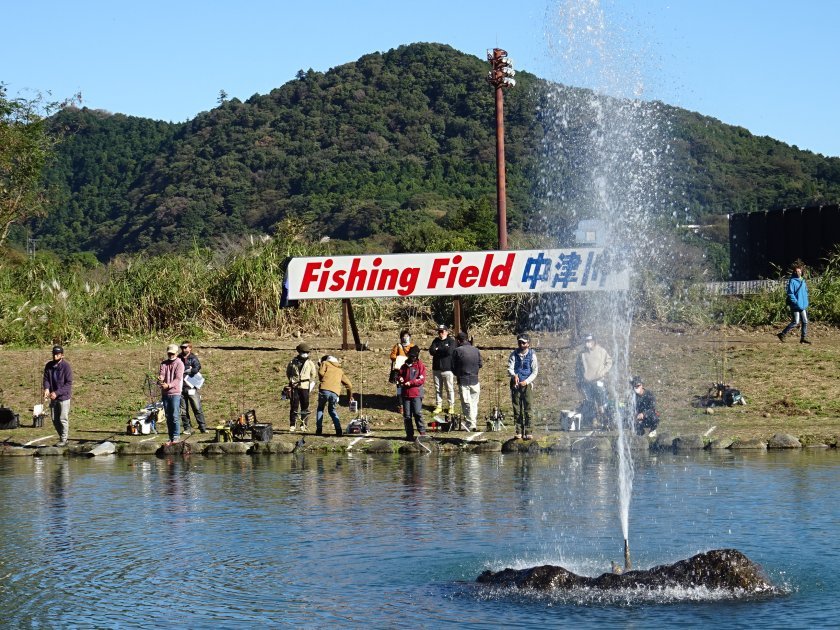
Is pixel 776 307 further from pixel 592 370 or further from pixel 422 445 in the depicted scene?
pixel 422 445

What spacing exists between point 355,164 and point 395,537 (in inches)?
4303

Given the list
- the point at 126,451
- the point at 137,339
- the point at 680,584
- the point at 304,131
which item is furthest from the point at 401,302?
the point at 304,131

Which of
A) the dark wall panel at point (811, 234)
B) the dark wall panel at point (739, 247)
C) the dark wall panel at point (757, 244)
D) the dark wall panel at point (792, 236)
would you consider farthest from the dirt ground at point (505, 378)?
the dark wall panel at point (739, 247)

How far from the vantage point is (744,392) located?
28.5m

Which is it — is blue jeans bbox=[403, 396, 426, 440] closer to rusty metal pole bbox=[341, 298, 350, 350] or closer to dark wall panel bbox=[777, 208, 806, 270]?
rusty metal pole bbox=[341, 298, 350, 350]

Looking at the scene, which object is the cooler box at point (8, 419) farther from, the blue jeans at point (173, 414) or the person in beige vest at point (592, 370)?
the person in beige vest at point (592, 370)

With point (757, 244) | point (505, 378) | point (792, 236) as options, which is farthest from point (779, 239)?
point (505, 378)

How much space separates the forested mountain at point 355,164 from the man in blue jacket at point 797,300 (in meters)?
44.3

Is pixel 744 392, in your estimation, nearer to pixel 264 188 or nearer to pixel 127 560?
pixel 127 560

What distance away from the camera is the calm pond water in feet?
38.2

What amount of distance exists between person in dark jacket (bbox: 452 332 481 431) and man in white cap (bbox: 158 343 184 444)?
5.47m

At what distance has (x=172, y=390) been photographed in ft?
81.8

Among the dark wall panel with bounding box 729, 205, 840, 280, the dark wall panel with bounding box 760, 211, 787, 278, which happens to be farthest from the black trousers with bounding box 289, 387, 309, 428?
the dark wall panel with bounding box 760, 211, 787, 278

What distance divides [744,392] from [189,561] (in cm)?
1739
